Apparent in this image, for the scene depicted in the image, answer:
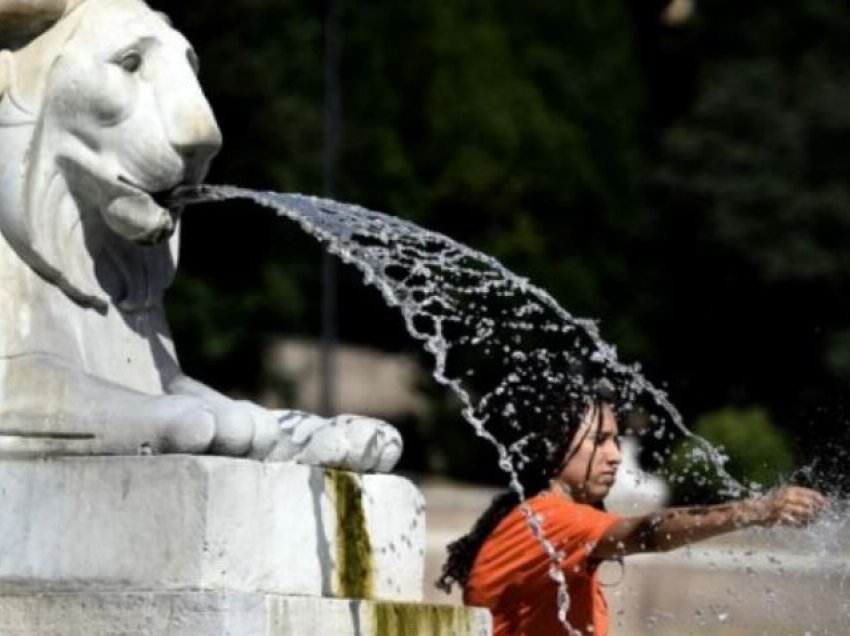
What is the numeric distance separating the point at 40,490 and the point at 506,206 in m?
41.1

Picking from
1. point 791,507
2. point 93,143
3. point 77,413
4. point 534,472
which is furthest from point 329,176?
point 77,413

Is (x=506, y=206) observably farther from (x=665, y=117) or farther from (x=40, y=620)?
(x=40, y=620)

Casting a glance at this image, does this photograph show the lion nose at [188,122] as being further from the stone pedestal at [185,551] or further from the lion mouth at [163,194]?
the stone pedestal at [185,551]

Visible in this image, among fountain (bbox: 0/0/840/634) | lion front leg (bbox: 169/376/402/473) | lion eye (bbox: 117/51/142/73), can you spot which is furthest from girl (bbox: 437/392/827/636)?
lion eye (bbox: 117/51/142/73)

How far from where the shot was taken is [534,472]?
10.7m

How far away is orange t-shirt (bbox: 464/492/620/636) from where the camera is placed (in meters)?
10.3

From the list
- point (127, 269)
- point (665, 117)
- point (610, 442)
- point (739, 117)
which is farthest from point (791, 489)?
point (665, 117)

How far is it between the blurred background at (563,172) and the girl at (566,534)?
3411 cm

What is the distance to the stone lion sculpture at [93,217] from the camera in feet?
30.8

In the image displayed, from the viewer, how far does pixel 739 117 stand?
1957 inches

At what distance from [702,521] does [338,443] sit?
41.5 inches

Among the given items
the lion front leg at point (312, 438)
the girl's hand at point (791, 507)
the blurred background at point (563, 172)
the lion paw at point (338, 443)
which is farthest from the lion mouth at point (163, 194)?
the blurred background at point (563, 172)

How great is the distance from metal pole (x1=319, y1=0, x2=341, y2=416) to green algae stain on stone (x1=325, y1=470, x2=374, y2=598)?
31.9 m

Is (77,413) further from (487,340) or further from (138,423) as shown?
(487,340)
